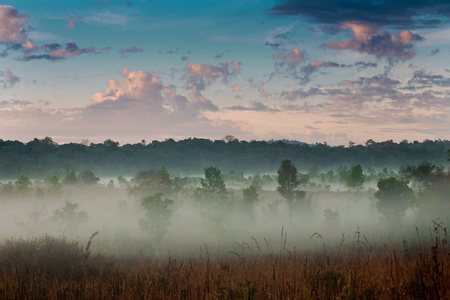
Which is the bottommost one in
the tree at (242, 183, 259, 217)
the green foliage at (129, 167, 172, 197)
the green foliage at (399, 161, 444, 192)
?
the tree at (242, 183, 259, 217)

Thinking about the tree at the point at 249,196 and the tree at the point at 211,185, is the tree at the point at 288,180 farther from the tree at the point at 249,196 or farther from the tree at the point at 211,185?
the tree at the point at 211,185

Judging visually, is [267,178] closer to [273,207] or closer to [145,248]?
[273,207]

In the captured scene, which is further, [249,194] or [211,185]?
[249,194]

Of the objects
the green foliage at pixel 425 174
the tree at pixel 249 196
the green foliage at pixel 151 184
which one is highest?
the green foliage at pixel 425 174

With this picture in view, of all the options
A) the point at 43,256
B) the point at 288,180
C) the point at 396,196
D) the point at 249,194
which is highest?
the point at 288,180

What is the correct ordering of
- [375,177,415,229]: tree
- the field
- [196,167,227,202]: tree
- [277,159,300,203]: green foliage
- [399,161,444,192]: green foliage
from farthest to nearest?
[277,159,300,203]: green foliage < [399,161,444,192]: green foliage < [196,167,227,202]: tree < [375,177,415,229]: tree < the field

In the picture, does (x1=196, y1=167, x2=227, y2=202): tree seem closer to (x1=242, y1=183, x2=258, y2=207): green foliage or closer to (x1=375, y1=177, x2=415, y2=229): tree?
(x1=242, y1=183, x2=258, y2=207): green foliage

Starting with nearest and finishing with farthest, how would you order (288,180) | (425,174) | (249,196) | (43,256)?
1. (43,256)
2. (425,174)
3. (249,196)
4. (288,180)

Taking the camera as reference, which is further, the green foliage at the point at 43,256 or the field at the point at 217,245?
the green foliage at the point at 43,256

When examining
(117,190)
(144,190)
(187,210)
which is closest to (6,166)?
(117,190)

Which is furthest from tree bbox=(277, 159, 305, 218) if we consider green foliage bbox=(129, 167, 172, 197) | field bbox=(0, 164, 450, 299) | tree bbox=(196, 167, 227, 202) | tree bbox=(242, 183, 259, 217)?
green foliage bbox=(129, 167, 172, 197)

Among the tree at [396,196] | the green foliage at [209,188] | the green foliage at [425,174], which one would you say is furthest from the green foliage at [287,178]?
the green foliage at [425,174]

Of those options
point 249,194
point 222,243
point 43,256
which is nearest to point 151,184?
point 222,243

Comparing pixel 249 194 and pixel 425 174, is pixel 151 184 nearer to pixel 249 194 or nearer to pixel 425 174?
pixel 249 194
